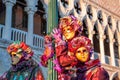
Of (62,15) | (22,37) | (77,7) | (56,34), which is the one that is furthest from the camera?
(77,7)

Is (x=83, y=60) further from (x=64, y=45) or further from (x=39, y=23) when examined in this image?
(x=39, y=23)

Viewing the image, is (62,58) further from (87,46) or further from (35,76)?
(35,76)

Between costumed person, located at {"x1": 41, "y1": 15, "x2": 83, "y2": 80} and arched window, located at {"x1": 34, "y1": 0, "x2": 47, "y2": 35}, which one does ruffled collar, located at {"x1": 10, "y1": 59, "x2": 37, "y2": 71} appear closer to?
costumed person, located at {"x1": 41, "y1": 15, "x2": 83, "y2": 80}

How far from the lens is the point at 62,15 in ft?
35.9

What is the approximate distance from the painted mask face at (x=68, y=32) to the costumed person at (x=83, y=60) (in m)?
0.07

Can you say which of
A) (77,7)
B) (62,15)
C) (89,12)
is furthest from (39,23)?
(89,12)

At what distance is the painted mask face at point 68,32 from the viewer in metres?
2.44

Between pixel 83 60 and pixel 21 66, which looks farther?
pixel 21 66

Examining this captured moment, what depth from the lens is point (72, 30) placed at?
2475 millimetres

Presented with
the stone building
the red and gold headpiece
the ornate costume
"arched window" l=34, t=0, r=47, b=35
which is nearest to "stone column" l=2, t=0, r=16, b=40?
the stone building

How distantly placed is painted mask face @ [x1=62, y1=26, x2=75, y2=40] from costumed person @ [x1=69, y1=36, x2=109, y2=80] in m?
0.07

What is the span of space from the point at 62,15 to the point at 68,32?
8536 mm

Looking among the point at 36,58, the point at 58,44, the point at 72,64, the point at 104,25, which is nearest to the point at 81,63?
the point at 72,64

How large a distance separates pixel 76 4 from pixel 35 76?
9799 millimetres
